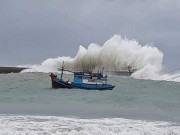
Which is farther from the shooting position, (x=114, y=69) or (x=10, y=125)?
(x=114, y=69)

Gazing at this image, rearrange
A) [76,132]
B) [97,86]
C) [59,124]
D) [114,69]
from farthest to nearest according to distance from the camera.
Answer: [114,69] < [97,86] < [59,124] < [76,132]

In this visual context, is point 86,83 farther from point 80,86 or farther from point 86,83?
point 80,86

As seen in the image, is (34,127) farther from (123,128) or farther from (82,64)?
(82,64)

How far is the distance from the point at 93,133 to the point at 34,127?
199cm

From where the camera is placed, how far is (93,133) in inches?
495

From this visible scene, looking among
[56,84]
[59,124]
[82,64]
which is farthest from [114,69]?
[59,124]

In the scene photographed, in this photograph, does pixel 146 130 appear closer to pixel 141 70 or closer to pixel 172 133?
pixel 172 133

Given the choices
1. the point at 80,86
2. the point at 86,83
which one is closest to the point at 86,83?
the point at 86,83

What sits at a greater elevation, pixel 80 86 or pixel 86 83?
pixel 86 83

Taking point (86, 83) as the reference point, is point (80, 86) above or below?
below

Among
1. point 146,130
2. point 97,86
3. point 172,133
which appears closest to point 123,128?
point 146,130

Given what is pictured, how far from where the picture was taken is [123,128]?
45.2ft

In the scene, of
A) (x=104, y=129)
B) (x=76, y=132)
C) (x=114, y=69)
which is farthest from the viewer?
(x=114, y=69)

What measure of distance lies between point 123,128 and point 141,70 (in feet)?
228
